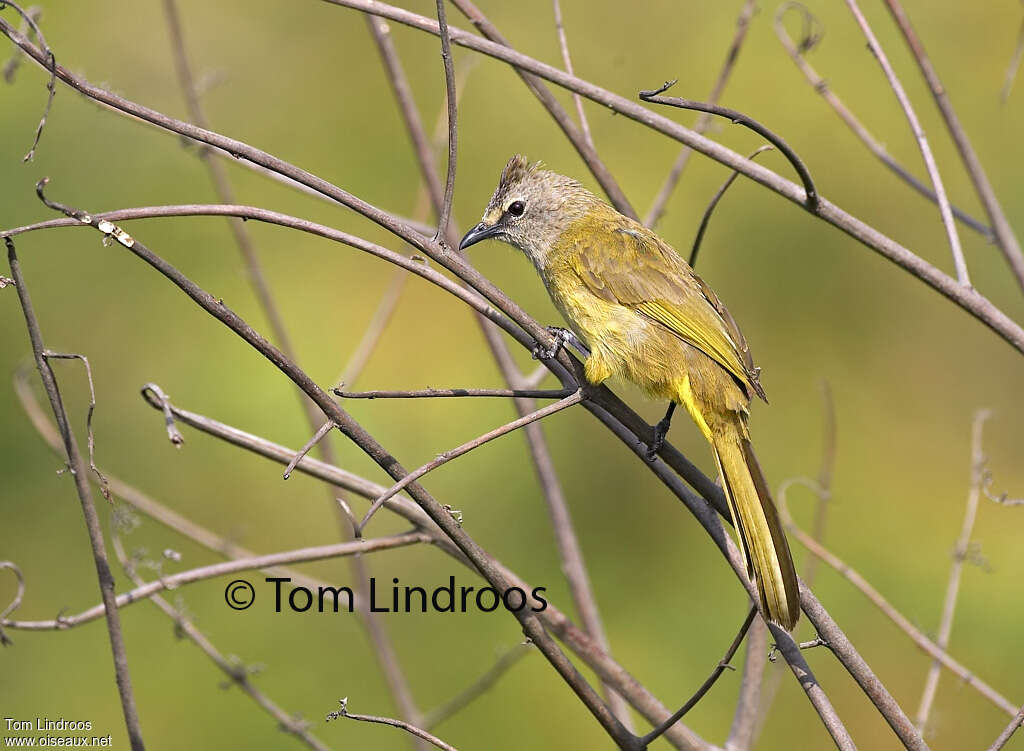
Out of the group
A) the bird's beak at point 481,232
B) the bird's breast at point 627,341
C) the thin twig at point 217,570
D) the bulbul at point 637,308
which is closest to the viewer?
the thin twig at point 217,570

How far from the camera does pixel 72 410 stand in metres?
5.29

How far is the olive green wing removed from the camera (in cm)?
281

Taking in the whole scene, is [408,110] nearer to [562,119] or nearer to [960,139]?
[562,119]

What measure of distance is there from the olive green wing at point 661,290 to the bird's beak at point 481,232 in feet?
1.07

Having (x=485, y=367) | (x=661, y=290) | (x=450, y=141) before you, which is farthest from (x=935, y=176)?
(x=485, y=367)

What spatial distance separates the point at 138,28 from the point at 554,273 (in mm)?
4730

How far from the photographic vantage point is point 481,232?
3324 millimetres

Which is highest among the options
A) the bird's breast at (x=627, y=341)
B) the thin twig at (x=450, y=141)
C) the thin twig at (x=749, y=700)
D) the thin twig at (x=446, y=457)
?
the bird's breast at (x=627, y=341)

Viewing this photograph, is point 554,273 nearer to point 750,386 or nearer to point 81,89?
point 750,386

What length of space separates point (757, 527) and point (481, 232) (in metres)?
1.53

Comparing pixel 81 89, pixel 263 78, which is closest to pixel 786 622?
pixel 81 89

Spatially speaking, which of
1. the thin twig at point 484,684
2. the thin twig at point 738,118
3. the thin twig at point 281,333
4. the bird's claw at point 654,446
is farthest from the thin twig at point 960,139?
the thin twig at point 281,333

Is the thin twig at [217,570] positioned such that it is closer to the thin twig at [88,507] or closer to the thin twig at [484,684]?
the thin twig at [88,507]

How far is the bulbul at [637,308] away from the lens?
265cm
